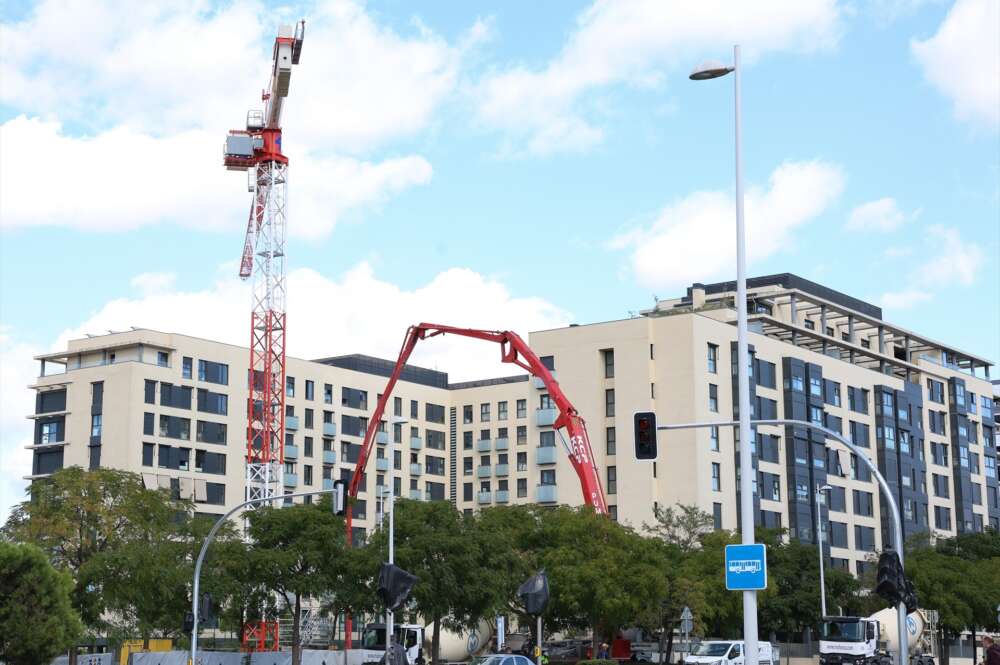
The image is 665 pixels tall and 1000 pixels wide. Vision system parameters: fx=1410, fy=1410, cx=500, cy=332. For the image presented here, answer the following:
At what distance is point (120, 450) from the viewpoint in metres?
100

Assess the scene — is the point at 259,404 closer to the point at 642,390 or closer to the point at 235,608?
the point at 642,390

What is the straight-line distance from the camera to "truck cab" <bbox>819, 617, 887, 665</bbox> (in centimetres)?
6594

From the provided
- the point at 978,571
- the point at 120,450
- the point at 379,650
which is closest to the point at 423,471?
the point at 120,450

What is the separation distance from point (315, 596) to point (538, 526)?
12397 millimetres

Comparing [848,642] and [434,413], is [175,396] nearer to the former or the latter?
[434,413]

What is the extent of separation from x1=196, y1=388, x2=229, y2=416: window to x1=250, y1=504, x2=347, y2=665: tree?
48875 millimetres

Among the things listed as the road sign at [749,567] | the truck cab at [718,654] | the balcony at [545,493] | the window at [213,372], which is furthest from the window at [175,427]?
the road sign at [749,567]

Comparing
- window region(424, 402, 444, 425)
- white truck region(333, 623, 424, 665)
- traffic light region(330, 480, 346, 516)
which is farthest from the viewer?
window region(424, 402, 444, 425)

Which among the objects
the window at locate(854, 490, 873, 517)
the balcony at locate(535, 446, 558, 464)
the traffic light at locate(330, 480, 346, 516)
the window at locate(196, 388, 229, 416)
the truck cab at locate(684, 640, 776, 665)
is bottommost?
the truck cab at locate(684, 640, 776, 665)

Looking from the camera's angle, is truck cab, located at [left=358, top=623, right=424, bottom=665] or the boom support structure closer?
truck cab, located at [left=358, top=623, right=424, bottom=665]

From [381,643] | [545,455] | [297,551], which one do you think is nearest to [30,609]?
[297,551]

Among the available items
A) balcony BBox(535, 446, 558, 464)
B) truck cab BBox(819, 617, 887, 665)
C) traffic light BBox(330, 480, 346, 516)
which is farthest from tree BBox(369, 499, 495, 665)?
balcony BBox(535, 446, 558, 464)

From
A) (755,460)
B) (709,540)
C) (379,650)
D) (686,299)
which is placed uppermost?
(686,299)

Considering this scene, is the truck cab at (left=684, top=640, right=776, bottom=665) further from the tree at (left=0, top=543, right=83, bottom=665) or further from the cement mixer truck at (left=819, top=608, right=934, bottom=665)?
A: the tree at (left=0, top=543, right=83, bottom=665)
